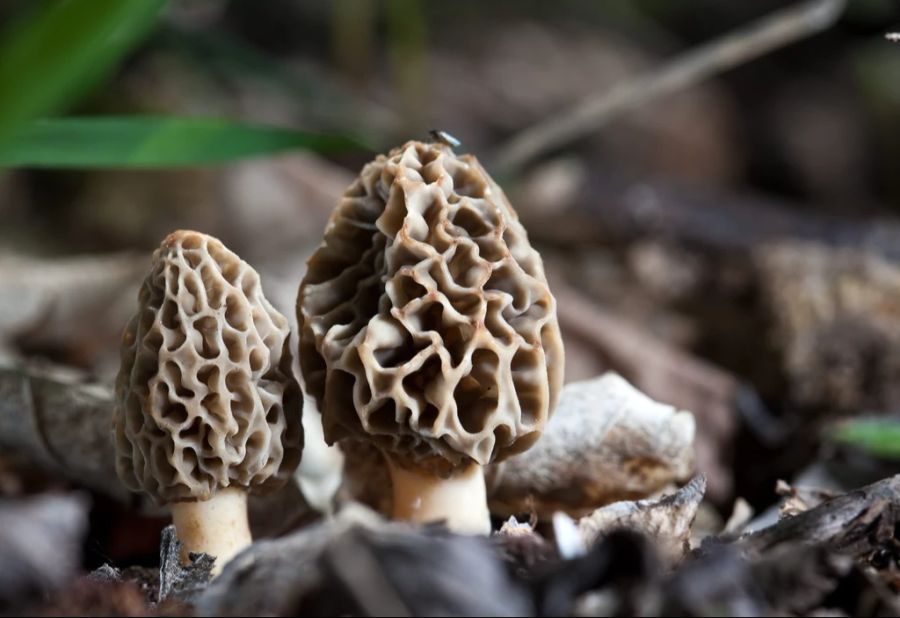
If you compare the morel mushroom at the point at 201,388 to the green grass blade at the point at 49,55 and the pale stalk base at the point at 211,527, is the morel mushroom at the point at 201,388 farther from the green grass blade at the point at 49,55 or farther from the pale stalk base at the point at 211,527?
the green grass blade at the point at 49,55

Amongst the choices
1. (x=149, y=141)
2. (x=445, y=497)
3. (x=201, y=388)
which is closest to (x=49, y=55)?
(x=201, y=388)

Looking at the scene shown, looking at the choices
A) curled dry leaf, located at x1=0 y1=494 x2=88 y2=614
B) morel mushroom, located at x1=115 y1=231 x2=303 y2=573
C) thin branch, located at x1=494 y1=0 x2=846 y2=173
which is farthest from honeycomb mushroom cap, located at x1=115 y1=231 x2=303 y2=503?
thin branch, located at x1=494 y1=0 x2=846 y2=173

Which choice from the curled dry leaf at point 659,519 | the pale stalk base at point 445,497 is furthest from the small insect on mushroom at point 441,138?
the curled dry leaf at point 659,519

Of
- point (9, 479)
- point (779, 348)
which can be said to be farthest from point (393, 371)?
point (779, 348)

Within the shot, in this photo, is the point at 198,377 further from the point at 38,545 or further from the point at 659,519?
the point at 659,519

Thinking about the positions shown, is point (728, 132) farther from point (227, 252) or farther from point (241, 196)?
point (227, 252)

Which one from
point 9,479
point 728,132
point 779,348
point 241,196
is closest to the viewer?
point 9,479
